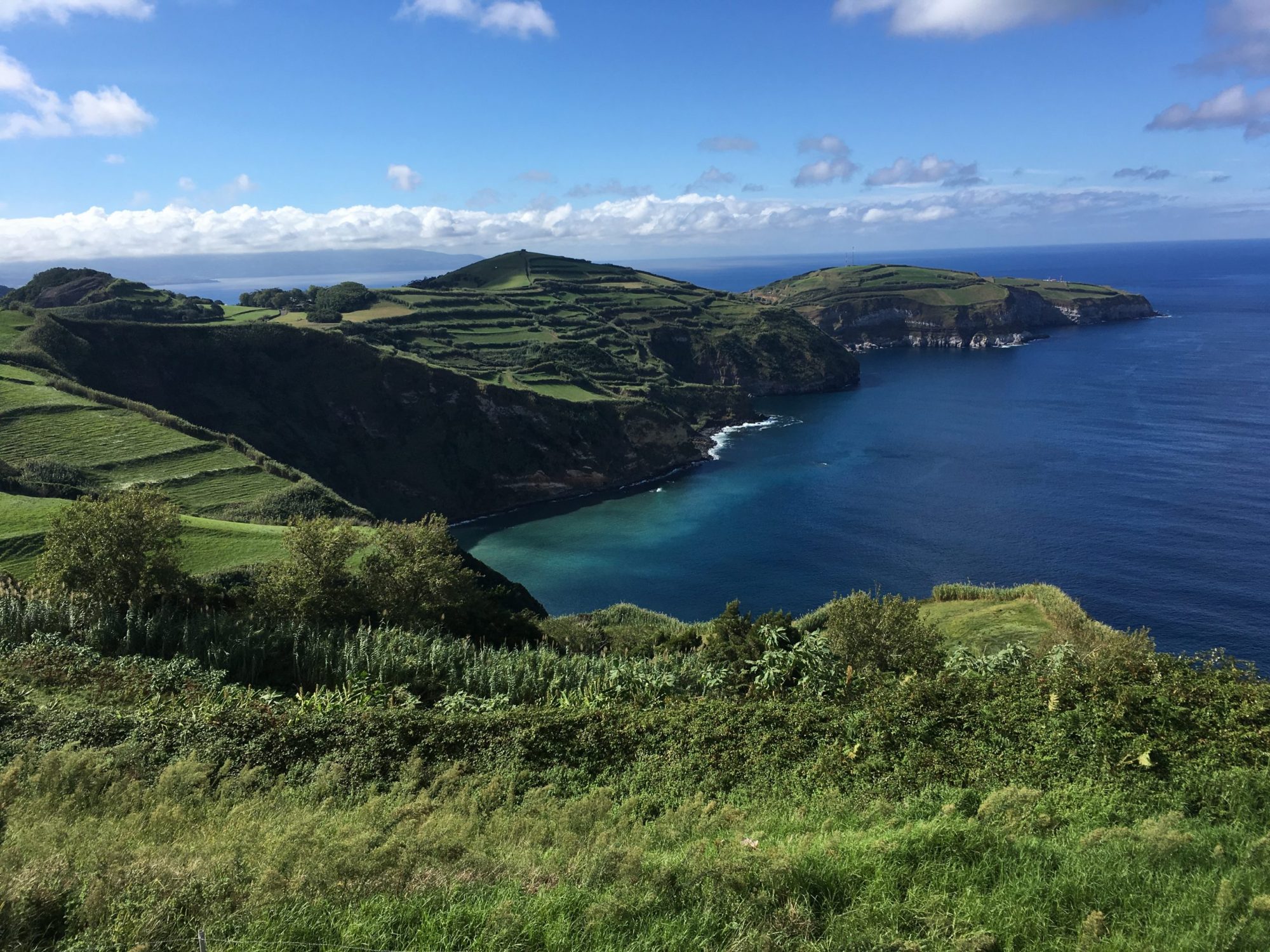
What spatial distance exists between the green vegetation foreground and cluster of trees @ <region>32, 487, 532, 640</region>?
0.41 meters

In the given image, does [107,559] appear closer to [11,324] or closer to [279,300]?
[11,324]

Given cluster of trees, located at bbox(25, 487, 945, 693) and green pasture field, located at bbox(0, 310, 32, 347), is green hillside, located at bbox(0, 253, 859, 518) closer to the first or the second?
green pasture field, located at bbox(0, 310, 32, 347)

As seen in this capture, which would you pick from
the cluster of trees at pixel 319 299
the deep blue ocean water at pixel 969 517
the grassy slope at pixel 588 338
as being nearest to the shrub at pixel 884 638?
the deep blue ocean water at pixel 969 517

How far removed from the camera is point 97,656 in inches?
808

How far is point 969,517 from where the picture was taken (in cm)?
7919

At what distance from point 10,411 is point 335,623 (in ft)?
186

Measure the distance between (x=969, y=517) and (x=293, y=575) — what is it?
72747 mm

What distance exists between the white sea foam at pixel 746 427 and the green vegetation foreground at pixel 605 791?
102m

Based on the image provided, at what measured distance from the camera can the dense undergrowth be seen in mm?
9516

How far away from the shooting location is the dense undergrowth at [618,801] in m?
9.52

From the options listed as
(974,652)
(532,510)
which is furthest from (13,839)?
(532,510)

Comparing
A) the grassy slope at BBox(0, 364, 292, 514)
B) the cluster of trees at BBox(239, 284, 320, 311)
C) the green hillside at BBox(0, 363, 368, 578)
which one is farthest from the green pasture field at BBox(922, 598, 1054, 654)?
the cluster of trees at BBox(239, 284, 320, 311)

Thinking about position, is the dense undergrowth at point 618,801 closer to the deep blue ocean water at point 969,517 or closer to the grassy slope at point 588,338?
the deep blue ocean water at point 969,517

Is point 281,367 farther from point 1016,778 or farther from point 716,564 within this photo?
point 1016,778
